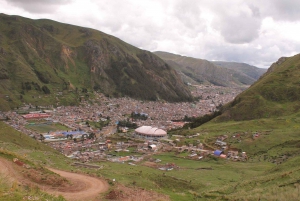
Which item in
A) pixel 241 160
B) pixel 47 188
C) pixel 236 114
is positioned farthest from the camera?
pixel 236 114

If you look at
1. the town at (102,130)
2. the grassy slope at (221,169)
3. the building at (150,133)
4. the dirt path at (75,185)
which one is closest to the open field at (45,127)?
the town at (102,130)

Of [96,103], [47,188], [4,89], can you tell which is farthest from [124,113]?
[47,188]

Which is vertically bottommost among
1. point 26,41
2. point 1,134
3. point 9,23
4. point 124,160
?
point 124,160

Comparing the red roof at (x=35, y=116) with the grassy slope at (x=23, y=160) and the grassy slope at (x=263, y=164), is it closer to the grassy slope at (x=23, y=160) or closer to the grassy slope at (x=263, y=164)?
the grassy slope at (x=23, y=160)

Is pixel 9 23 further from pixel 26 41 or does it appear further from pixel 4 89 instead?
pixel 4 89

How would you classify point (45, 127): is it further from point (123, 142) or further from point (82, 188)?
point (82, 188)
